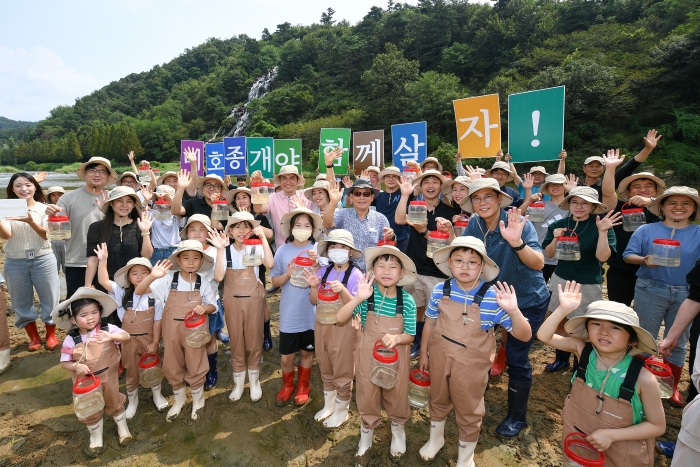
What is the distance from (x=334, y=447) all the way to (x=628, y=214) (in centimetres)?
467

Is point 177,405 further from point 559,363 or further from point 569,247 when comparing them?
point 559,363

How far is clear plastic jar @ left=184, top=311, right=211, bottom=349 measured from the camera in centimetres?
361

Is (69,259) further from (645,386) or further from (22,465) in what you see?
(645,386)

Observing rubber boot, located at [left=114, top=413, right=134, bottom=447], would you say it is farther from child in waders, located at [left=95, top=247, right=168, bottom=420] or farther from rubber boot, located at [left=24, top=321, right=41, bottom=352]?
rubber boot, located at [left=24, top=321, right=41, bottom=352]

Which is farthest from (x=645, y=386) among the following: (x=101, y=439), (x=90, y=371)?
(x=101, y=439)

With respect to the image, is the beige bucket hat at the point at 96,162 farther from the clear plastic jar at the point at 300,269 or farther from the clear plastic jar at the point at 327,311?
the clear plastic jar at the point at 327,311

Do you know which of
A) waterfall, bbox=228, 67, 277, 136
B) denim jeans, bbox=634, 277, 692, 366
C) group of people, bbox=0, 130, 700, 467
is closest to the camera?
group of people, bbox=0, 130, 700, 467

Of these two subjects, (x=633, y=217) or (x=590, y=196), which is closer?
(x=590, y=196)

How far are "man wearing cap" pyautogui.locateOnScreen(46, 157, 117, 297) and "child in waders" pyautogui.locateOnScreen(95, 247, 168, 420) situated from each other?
37.2 inches

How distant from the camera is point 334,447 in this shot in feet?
11.1

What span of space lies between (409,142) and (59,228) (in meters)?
6.06

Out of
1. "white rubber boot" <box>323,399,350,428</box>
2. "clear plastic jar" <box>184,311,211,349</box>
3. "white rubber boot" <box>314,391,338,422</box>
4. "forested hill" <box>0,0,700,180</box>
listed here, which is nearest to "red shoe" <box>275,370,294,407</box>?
"white rubber boot" <box>314,391,338,422</box>

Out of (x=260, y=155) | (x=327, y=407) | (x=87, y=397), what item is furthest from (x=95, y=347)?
→ (x=260, y=155)

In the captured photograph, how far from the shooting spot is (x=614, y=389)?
2312mm
